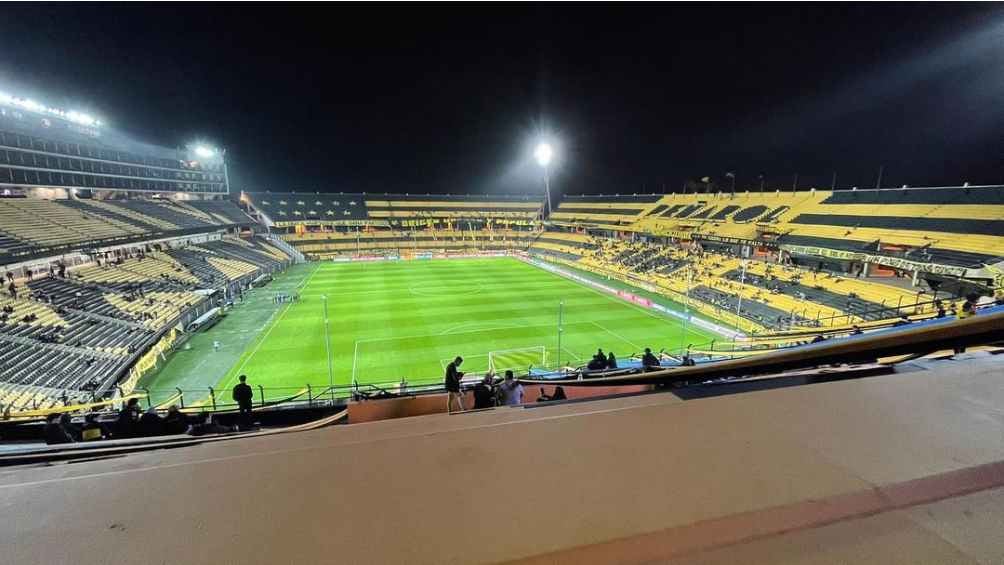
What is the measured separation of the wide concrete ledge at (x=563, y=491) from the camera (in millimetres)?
850

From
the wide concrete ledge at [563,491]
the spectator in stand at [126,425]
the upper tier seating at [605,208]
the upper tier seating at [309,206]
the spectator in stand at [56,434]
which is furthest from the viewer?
the upper tier seating at [309,206]

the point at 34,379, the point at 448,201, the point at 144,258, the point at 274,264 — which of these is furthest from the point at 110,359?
the point at 448,201

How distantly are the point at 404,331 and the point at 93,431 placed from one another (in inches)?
817

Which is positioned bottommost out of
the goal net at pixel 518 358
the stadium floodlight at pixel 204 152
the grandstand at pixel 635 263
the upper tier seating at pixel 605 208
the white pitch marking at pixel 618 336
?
the goal net at pixel 518 358

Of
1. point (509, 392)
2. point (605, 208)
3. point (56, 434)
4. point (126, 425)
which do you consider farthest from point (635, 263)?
point (56, 434)

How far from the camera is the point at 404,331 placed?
1018 inches

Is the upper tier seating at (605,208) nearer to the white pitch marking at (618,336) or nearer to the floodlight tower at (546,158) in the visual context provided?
the floodlight tower at (546,158)

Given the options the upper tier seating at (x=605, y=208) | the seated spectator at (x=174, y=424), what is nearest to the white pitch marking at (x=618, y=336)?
the seated spectator at (x=174, y=424)

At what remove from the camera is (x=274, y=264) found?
46562mm

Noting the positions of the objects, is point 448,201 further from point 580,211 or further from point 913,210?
point 913,210

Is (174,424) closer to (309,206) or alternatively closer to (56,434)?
(56,434)

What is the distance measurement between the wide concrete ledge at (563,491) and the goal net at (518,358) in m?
18.3

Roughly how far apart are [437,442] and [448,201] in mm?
74837

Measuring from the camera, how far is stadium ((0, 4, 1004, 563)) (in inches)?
36.2
